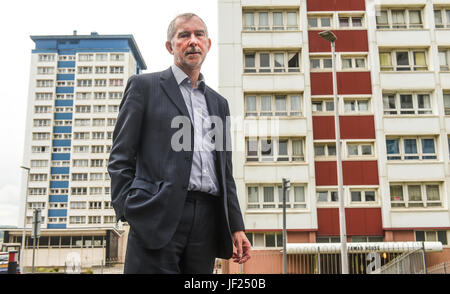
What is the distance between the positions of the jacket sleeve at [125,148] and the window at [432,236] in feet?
81.1

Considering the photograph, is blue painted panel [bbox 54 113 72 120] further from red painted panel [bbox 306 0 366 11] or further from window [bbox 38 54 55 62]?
red painted panel [bbox 306 0 366 11]

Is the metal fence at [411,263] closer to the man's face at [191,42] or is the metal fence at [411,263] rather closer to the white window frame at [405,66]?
the man's face at [191,42]

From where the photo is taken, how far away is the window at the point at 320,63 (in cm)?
2613

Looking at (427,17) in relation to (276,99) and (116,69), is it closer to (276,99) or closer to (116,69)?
(276,99)

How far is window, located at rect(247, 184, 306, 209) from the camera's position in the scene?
2428cm

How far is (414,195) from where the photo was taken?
24.6m

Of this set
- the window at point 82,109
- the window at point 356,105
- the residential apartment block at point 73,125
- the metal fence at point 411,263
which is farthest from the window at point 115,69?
the metal fence at point 411,263

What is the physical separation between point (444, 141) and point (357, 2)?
31.0 feet

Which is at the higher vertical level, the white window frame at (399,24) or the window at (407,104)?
the white window frame at (399,24)

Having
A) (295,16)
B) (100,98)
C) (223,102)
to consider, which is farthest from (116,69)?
(223,102)

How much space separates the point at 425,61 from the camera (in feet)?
86.2

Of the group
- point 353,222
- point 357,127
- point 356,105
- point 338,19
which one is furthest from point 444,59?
point 353,222

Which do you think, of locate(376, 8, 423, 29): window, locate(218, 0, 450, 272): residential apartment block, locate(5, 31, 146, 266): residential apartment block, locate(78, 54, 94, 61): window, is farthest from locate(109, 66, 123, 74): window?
locate(376, 8, 423, 29): window

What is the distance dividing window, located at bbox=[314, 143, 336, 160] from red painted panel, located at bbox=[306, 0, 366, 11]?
8.19 metres
